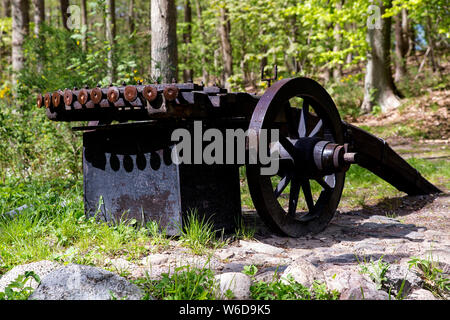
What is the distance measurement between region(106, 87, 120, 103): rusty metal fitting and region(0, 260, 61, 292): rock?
1.12 meters

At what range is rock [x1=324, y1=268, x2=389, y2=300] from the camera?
228 cm

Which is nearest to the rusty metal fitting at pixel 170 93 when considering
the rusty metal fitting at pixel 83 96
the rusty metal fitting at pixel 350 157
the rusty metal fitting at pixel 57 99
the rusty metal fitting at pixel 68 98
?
the rusty metal fitting at pixel 83 96

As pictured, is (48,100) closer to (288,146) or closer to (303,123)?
(288,146)

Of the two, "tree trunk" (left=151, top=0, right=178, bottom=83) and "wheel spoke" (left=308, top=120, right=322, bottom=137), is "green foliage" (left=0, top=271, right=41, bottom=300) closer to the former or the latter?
"wheel spoke" (left=308, top=120, right=322, bottom=137)

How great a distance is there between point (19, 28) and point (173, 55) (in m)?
A: 5.98

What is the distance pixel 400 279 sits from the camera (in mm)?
2508

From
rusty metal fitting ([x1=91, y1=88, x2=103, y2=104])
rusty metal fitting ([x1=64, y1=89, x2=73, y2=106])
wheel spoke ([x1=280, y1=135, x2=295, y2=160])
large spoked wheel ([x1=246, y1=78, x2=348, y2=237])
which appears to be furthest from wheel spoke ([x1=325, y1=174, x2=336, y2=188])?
rusty metal fitting ([x1=64, y1=89, x2=73, y2=106])

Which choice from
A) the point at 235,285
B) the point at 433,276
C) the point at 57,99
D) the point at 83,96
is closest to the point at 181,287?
the point at 235,285

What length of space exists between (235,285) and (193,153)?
1.25 m

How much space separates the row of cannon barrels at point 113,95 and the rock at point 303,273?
1.28 metres

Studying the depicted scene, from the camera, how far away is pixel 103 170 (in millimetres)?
3721
